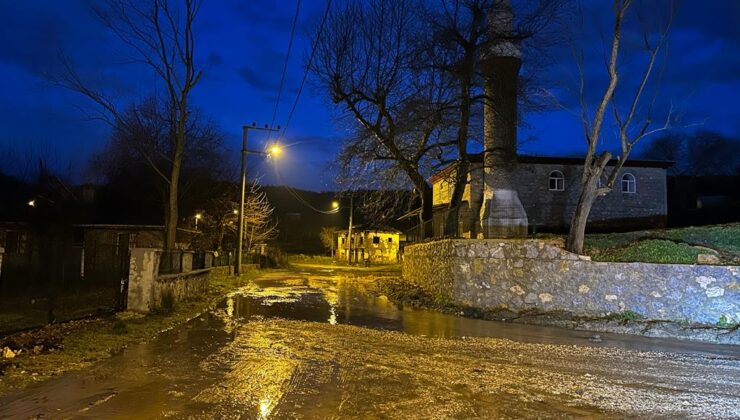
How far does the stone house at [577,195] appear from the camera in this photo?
3086 centimetres

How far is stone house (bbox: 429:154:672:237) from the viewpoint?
101ft

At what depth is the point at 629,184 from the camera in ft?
104

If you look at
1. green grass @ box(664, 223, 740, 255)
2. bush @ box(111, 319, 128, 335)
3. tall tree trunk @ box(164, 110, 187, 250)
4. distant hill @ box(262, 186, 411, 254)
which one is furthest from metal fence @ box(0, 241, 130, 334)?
distant hill @ box(262, 186, 411, 254)

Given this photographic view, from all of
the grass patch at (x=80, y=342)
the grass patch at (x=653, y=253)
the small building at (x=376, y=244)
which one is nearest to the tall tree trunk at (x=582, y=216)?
the grass patch at (x=653, y=253)

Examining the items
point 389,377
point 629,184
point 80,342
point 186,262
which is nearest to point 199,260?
point 186,262

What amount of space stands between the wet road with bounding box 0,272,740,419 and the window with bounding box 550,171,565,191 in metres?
20.9

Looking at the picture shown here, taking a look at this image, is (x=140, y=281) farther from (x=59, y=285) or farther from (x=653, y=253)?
(x=653, y=253)

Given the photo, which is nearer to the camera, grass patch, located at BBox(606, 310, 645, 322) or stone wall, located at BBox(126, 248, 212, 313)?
stone wall, located at BBox(126, 248, 212, 313)

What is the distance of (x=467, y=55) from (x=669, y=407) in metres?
16.3

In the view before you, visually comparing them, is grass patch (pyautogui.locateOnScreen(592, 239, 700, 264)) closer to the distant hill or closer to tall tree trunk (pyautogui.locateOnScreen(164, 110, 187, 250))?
tall tree trunk (pyautogui.locateOnScreen(164, 110, 187, 250))

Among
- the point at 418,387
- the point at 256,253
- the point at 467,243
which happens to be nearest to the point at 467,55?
the point at 467,243

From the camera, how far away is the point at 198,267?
1839cm

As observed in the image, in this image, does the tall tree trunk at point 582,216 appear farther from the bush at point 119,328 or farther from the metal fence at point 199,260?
the metal fence at point 199,260

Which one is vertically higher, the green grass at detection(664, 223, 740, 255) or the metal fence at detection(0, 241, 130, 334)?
the green grass at detection(664, 223, 740, 255)
